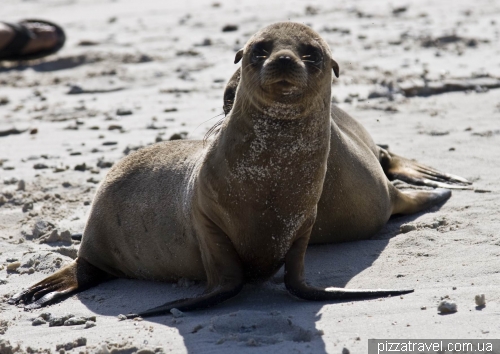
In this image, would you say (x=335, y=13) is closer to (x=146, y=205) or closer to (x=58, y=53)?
(x=58, y=53)

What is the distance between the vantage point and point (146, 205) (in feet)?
Result: 15.8

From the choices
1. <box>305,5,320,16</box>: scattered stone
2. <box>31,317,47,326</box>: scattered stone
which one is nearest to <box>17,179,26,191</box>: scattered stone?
<box>31,317,47,326</box>: scattered stone

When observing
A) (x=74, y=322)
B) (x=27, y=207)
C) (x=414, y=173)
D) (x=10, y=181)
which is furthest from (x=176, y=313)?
(x=10, y=181)

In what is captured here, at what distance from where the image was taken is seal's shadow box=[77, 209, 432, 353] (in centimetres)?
347

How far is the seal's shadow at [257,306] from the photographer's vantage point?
3471mm

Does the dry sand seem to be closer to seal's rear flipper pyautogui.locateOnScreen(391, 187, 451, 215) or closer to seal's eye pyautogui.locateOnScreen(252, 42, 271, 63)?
seal's rear flipper pyautogui.locateOnScreen(391, 187, 451, 215)

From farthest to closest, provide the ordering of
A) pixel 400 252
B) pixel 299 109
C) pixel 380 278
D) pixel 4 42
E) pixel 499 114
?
pixel 4 42
pixel 499 114
pixel 400 252
pixel 380 278
pixel 299 109

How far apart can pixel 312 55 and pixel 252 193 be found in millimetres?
677

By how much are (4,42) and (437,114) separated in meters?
5.48

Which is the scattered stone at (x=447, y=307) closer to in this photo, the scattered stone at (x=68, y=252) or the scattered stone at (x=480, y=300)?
the scattered stone at (x=480, y=300)

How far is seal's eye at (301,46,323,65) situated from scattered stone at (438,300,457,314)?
121 cm

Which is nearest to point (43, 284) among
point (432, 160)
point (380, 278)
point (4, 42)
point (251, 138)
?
point (251, 138)

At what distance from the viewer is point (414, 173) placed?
6117mm

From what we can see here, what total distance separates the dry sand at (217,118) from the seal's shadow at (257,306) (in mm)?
11
